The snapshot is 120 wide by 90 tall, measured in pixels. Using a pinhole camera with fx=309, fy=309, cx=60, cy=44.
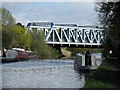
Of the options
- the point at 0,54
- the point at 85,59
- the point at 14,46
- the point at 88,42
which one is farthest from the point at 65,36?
the point at 85,59

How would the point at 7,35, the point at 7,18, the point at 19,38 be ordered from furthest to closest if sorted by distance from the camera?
the point at 19,38, the point at 7,18, the point at 7,35

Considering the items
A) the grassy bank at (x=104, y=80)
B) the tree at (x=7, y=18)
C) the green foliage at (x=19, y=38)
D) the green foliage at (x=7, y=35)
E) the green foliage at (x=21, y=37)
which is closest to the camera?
the grassy bank at (x=104, y=80)

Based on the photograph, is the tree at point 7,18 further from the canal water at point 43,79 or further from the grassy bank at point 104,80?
the grassy bank at point 104,80

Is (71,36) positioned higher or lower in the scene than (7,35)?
lower

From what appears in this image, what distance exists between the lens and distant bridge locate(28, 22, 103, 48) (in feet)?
378

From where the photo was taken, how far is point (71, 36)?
123 m

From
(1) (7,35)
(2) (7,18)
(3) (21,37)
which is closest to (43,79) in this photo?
(1) (7,35)

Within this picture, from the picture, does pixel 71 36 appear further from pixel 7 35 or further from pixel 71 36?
pixel 7 35

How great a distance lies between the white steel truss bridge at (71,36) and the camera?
115 meters

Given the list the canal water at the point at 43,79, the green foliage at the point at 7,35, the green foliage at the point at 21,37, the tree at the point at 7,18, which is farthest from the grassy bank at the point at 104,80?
the green foliage at the point at 21,37

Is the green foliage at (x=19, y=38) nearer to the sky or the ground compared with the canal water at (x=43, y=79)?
nearer to the sky

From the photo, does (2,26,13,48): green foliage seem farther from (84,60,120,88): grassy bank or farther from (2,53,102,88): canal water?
(84,60,120,88): grassy bank

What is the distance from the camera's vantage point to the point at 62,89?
18328 millimetres

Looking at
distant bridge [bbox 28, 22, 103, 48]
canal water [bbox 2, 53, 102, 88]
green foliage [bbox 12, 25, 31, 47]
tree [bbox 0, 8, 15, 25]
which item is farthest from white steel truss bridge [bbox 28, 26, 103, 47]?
canal water [bbox 2, 53, 102, 88]
